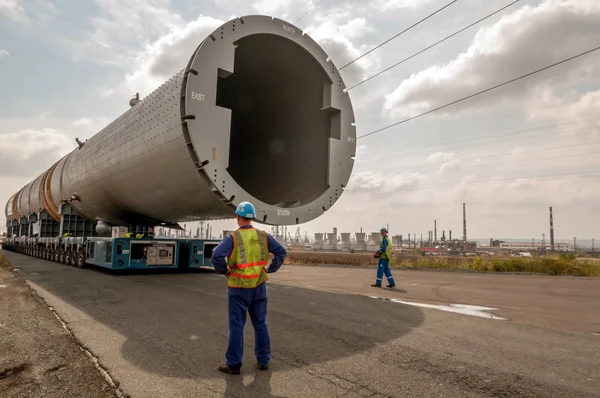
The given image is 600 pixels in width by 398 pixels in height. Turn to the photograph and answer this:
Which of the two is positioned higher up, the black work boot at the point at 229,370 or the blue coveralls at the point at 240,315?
the blue coveralls at the point at 240,315

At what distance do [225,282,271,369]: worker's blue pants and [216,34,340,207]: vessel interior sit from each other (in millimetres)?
3171

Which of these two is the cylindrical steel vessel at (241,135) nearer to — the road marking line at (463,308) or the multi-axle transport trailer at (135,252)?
the multi-axle transport trailer at (135,252)

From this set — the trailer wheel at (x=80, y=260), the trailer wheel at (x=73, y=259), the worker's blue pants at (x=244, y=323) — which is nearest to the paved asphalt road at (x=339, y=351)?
the worker's blue pants at (x=244, y=323)

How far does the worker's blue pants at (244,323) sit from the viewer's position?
343 cm

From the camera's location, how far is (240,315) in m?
3.57

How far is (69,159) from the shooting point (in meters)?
13.3

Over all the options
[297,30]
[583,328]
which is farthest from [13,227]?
[583,328]

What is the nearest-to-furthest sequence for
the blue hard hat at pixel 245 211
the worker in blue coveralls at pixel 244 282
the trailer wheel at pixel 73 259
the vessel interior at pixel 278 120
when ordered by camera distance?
the worker in blue coveralls at pixel 244 282 → the blue hard hat at pixel 245 211 → the vessel interior at pixel 278 120 → the trailer wheel at pixel 73 259

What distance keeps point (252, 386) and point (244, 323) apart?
22.0 inches

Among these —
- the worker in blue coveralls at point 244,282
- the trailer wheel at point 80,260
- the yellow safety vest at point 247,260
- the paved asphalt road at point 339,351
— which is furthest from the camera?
the trailer wheel at point 80,260

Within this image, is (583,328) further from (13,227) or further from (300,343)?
(13,227)

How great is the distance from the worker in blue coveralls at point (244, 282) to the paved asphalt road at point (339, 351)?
0.20 metres

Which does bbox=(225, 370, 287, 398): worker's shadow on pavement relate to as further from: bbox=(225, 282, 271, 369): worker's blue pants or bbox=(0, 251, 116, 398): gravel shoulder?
bbox=(0, 251, 116, 398): gravel shoulder

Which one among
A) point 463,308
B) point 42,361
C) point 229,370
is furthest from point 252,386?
point 463,308
